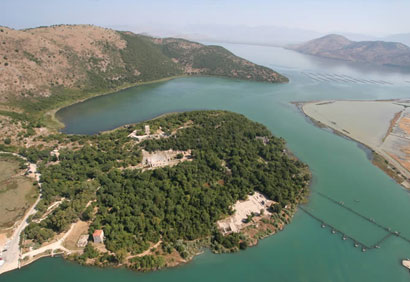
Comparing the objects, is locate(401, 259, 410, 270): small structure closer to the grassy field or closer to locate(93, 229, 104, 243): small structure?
locate(93, 229, 104, 243): small structure

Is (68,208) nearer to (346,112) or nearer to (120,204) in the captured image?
(120,204)

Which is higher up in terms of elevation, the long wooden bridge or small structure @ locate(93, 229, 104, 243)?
small structure @ locate(93, 229, 104, 243)

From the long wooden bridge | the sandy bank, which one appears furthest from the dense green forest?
the sandy bank

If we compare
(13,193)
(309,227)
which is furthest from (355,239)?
(13,193)

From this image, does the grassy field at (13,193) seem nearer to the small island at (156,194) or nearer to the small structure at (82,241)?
the small island at (156,194)

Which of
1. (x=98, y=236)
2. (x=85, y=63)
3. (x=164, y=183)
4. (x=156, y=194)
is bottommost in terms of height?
(x=98, y=236)

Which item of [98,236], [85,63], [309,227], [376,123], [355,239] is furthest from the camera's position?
[85,63]

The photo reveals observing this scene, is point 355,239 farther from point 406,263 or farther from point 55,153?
point 55,153
